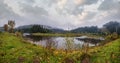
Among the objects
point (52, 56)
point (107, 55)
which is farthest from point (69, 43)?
point (107, 55)

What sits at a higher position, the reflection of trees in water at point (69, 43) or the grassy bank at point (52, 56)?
the reflection of trees in water at point (69, 43)

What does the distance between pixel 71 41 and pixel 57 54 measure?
3.99m

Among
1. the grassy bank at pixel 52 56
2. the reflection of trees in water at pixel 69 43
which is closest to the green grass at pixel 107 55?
the grassy bank at pixel 52 56

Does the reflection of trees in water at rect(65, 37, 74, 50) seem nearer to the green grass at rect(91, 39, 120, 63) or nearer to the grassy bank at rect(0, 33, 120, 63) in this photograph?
the grassy bank at rect(0, 33, 120, 63)

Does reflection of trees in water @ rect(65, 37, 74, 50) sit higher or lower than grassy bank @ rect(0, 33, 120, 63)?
higher

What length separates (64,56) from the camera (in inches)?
736

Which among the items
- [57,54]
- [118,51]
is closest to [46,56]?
[57,54]

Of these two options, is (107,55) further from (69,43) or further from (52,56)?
(69,43)

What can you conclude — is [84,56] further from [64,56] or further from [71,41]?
[71,41]

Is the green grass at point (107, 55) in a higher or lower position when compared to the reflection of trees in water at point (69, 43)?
lower

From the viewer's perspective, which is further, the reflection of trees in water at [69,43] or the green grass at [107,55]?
the reflection of trees in water at [69,43]

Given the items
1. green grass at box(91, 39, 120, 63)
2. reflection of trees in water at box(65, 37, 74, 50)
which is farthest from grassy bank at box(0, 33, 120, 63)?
reflection of trees in water at box(65, 37, 74, 50)

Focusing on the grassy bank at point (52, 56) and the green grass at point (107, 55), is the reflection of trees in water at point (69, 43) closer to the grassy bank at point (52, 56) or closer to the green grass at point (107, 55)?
the grassy bank at point (52, 56)

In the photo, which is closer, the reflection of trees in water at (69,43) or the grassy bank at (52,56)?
the grassy bank at (52,56)
